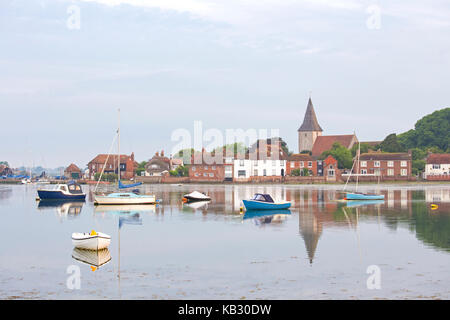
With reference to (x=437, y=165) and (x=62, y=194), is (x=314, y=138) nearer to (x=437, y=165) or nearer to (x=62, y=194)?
(x=437, y=165)

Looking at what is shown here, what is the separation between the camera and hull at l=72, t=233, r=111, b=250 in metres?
31.1

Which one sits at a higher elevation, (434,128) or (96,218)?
(434,128)

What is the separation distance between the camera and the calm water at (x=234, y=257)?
22547mm

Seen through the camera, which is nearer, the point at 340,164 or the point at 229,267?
the point at 229,267

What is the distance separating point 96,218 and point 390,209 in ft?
101

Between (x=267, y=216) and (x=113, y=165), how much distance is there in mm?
137577

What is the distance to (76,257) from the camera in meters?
30.4

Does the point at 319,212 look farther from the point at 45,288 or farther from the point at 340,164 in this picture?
the point at 340,164

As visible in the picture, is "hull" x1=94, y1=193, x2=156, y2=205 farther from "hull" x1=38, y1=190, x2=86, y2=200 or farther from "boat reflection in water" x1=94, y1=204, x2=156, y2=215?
"hull" x1=38, y1=190, x2=86, y2=200

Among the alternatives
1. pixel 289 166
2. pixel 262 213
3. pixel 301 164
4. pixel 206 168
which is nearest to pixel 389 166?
pixel 301 164

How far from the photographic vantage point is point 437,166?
156875 millimetres

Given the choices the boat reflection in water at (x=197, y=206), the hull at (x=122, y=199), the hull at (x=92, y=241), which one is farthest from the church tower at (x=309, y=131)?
the hull at (x=92, y=241)

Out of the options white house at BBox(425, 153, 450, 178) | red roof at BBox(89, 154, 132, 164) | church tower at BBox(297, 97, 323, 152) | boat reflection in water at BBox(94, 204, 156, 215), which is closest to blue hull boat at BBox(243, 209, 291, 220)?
boat reflection in water at BBox(94, 204, 156, 215)
